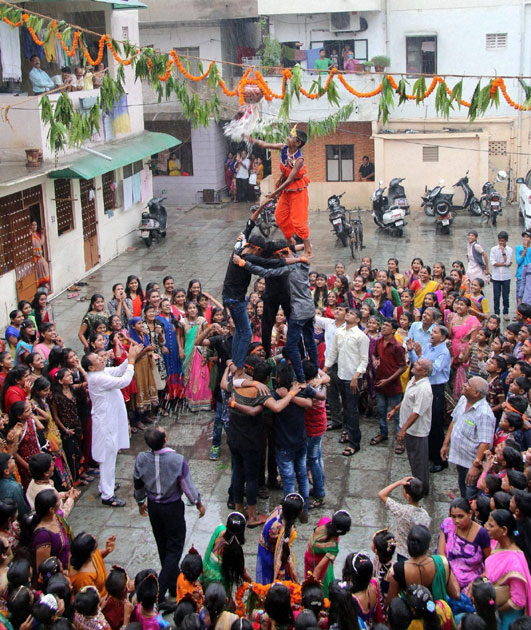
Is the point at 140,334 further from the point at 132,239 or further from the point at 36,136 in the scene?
the point at 132,239

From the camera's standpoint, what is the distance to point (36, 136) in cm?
1463

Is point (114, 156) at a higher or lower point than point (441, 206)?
higher

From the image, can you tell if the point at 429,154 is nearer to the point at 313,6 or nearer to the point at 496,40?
the point at 496,40

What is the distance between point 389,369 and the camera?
841cm

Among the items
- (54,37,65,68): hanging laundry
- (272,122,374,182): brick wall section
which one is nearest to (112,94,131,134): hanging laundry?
(54,37,65,68): hanging laundry

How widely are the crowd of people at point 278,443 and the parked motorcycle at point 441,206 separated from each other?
6.87 metres

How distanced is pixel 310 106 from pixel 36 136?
9.45 meters

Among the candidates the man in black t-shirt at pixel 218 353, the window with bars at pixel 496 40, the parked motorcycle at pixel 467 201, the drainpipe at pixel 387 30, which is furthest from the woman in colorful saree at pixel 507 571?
the window with bars at pixel 496 40

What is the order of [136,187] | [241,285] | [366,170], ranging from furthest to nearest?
[366,170]
[136,187]
[241,285]

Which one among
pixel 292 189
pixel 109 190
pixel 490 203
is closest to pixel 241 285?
pixel 292 189

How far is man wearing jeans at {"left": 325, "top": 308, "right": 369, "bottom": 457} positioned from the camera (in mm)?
8398

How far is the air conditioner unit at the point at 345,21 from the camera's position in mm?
21906

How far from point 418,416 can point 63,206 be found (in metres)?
10.7

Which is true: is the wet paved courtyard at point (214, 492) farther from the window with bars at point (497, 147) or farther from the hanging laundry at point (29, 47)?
A: the window with bars at point (497, 147)
